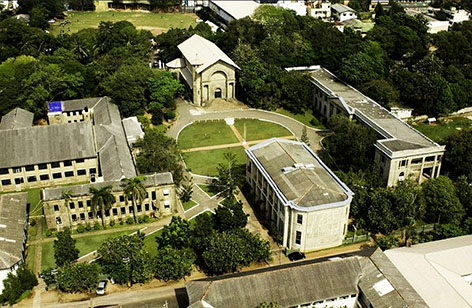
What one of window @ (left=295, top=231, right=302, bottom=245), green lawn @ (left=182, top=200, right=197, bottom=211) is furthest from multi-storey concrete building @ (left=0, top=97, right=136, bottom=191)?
window @ (left=295, top=231, right=302, bottom=245)

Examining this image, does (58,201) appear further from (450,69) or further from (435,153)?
(450,69)

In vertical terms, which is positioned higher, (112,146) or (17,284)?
(112,146)

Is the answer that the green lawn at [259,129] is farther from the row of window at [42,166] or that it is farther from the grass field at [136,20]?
the grass field at [136,20]

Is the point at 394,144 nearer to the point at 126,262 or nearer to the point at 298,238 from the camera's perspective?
the point at 298,238

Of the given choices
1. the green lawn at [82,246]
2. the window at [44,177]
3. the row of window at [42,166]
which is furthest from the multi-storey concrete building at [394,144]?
the window at [44,177]

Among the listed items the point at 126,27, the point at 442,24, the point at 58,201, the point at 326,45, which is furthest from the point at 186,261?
the point at 442,24

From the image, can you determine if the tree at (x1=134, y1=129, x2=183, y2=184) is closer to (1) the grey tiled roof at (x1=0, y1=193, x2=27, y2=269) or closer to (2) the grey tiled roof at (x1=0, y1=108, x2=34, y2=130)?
(1) the grey tiled roof at (x1=0, y1=193, x2=27, y2=269)

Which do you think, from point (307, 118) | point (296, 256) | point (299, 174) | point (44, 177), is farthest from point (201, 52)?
point (296, 256)
